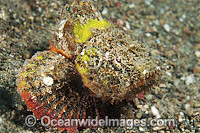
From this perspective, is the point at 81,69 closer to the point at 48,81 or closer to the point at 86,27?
the point at 48,81

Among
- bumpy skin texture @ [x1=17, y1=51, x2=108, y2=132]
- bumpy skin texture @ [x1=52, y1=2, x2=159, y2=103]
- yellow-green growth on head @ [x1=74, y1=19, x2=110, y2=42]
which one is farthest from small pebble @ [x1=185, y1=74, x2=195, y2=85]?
yellow-green growth on head @ [x1=74, y1=19, x2=110, y2=42]

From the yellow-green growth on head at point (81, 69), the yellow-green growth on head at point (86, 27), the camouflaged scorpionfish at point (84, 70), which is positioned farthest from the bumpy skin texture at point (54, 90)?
the yellow-green growth on head at point (86, 27)

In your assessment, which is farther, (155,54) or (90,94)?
(155,54)

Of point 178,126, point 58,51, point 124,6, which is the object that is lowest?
point 178,126

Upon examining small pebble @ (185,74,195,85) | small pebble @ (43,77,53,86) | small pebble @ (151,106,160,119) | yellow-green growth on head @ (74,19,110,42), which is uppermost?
yellow-green growth on head @ (74,19,110,42)

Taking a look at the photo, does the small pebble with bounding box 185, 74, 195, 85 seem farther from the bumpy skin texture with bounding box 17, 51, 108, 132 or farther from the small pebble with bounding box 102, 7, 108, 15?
the small pebble with bounding box 102, 7, 108, 15

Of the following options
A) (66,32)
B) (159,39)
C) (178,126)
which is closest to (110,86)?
(66,32)

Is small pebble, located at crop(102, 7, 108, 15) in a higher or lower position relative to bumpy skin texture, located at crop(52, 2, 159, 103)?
higher

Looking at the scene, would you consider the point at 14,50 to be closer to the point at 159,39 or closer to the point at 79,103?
the point at 79,103
